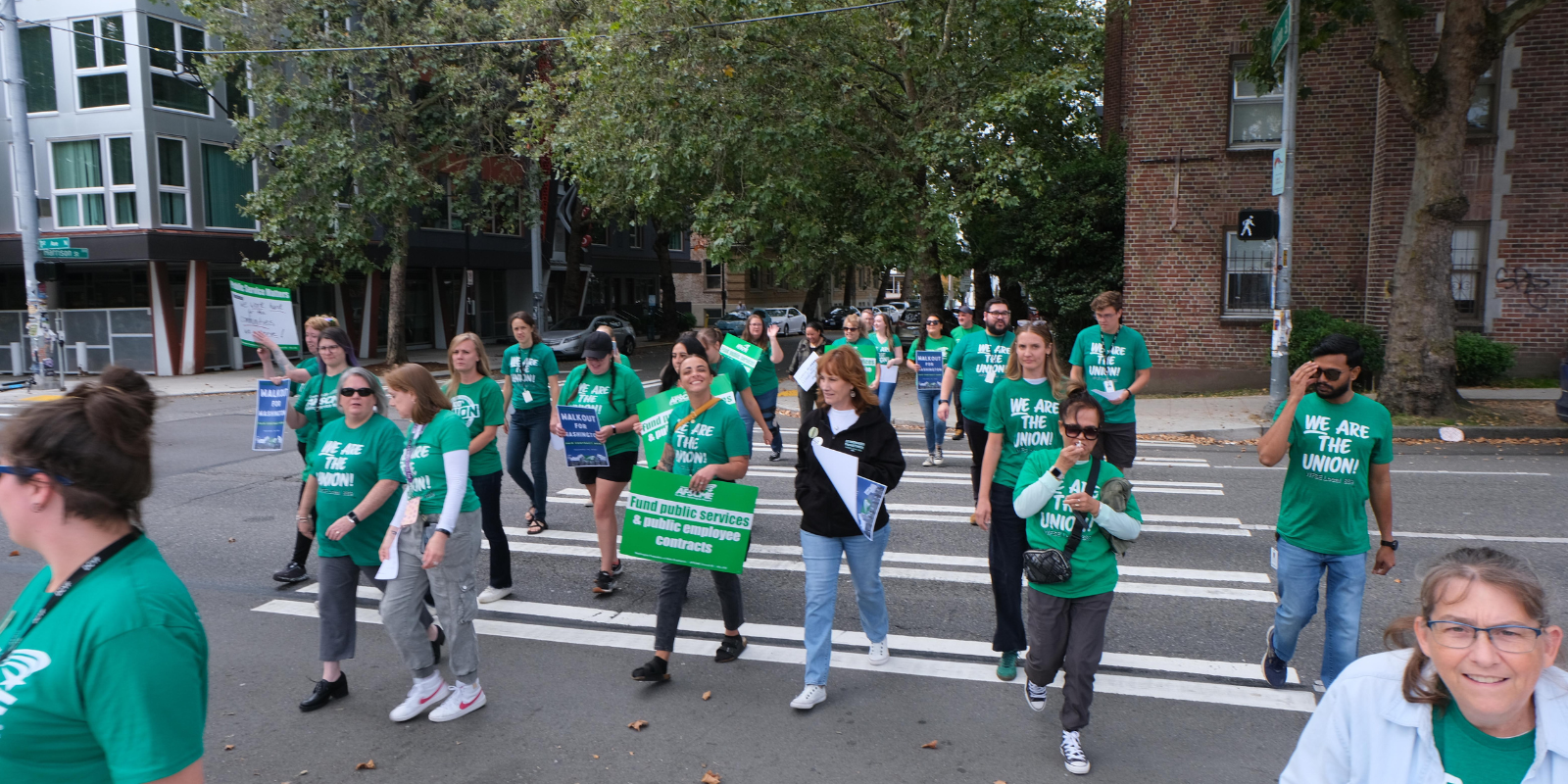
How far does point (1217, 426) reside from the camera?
45.8ft

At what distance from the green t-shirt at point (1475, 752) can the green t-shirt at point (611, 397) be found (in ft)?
17.3

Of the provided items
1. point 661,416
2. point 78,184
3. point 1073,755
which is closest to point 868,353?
point 661,416

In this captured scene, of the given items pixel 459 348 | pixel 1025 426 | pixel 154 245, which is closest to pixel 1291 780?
pixel 1025 426

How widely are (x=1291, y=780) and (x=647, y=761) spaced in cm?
287

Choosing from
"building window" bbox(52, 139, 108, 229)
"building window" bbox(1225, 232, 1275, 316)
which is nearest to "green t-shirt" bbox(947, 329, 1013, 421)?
"building window" bbox(1225, 232, 1275, 316)

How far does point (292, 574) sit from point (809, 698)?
425 cm

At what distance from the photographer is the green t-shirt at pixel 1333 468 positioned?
446 centimetres

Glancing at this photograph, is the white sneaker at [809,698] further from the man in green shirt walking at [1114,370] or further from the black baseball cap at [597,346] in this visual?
the man in green shirt walking at [1114,370]

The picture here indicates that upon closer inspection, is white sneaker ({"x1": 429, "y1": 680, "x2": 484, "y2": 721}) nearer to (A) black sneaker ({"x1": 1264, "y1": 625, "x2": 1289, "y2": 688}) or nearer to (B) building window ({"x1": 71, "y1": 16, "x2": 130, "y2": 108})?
(A) black sneaker ({"x1": 1264, "y1": 625, "x2": 1289, "y2": 688})

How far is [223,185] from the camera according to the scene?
25125 mm

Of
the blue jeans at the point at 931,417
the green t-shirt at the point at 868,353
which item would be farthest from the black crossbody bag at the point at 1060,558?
the blue jeans at the point at 931,417

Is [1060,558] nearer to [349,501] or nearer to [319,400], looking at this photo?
[349,501]

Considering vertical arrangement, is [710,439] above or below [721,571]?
above

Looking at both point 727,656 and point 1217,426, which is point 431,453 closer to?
point 727,656
